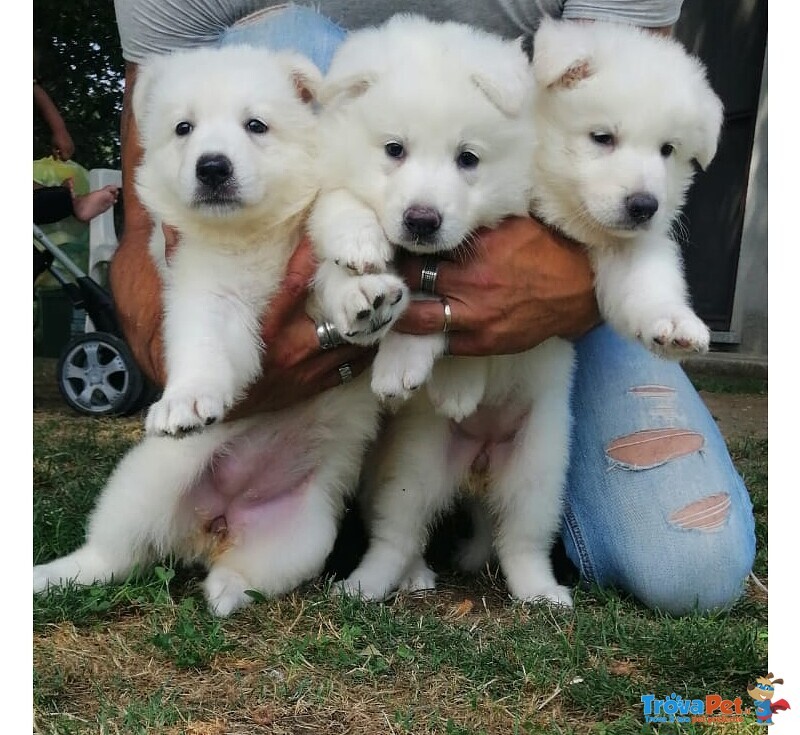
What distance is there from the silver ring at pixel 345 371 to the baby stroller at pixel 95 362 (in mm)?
3081

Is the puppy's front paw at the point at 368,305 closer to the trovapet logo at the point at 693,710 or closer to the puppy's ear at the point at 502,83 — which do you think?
the puppy's ear at the point at 502,83

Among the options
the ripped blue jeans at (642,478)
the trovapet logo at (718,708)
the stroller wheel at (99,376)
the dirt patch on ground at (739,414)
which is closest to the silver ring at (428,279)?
the ripped blue jeans at (642,478)

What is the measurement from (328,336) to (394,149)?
54 cm

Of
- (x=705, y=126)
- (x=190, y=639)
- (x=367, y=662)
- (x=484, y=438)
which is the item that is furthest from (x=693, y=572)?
(x=190, y=639)

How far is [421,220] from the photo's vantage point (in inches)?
80.0

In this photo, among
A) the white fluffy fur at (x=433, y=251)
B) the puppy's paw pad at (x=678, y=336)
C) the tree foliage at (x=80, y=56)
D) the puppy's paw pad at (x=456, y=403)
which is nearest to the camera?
the puppy's paw pad at (x=678, y=336)

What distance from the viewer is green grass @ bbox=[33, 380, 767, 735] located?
65.7 inches

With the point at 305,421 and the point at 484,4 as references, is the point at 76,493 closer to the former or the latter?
the point at 305,421

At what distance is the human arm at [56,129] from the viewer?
16.7 ft

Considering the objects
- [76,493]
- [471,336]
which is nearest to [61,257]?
[76,493]

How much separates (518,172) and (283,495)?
1.17 metres

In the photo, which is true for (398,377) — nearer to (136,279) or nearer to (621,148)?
(621,148)
